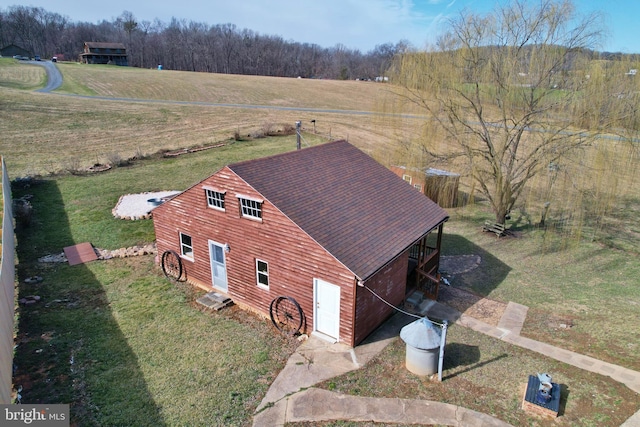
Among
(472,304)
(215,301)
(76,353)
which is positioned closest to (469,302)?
(472,304)

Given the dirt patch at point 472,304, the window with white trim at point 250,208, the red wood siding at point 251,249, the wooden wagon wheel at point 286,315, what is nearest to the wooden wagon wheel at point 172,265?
the red wood siding at point 251,249

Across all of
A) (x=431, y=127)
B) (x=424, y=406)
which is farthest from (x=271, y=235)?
(x=431, y=127)

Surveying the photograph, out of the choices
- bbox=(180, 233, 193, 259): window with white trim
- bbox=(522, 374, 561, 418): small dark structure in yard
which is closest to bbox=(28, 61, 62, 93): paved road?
bbox=(180, 233, 193, 259): window with white trim

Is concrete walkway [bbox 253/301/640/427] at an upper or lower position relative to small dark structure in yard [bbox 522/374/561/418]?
lower

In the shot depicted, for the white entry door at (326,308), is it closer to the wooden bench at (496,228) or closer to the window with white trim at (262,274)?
the window with white trim at (262,274)

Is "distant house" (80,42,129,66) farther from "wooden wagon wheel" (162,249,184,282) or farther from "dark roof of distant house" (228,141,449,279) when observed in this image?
"dark roof of distant house" (228,141,449,279)
